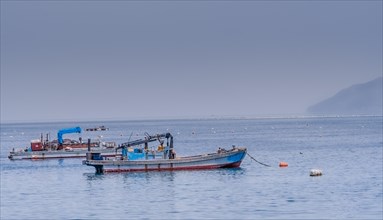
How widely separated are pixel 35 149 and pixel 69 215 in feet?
235

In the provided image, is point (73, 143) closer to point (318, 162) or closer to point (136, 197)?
point (318, 162)

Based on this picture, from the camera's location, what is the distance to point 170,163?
9212 cm

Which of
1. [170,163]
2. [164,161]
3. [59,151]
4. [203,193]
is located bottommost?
[203,193]

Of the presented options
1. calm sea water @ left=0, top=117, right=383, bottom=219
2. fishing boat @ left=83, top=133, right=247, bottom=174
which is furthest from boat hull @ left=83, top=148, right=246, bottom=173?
calm sea water @ left=0, top=117, right=383, bottom=219

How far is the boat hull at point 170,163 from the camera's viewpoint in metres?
92.1

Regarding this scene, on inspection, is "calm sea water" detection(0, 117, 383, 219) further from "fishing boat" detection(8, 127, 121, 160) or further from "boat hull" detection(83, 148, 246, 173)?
"fishing boat" detection(8, 127, 121, 160)

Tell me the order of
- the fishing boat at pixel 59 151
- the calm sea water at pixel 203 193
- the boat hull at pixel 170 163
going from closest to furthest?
the calm sea water at pixel 203 193
the boat hull at pixel 170 163
the fishing boat at pixel 59 151

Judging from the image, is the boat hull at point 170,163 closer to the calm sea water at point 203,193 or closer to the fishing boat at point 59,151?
the calm sea water at point 203,193

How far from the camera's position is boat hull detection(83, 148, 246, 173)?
302ft

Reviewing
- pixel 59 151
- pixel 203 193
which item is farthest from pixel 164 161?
pixel 59 151

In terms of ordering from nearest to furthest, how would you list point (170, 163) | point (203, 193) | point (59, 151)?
point (203, 193) → point (170, 163) → point (59, 151)

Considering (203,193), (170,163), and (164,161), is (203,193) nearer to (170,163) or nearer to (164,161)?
(170,163)

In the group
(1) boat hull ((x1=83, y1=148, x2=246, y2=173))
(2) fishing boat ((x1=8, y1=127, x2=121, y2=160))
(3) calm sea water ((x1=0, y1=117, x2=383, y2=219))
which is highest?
(2) fishing boat ((x1=8, y1=127, x2=121, y2=160))

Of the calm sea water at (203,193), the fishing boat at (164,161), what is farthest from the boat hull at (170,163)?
the calm sea water at (203,193)
